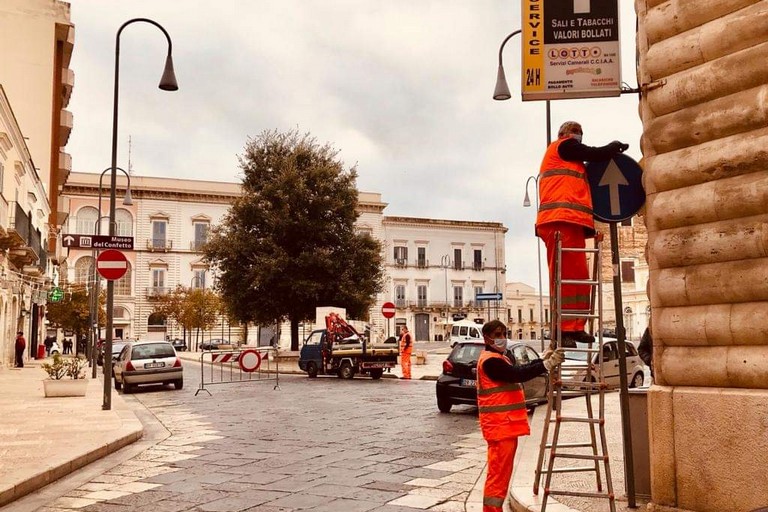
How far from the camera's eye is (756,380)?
5.70m

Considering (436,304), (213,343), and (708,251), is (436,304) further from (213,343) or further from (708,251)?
(708,251)

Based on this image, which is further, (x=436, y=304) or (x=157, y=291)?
(x=436, y=304)

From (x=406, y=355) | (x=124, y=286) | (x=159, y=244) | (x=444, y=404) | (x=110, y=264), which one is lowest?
(x=444, y=404)

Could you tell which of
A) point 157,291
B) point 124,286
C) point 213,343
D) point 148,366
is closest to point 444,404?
point 148,366

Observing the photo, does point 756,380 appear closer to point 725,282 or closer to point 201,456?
point 725,282

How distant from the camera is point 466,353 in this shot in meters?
15.5

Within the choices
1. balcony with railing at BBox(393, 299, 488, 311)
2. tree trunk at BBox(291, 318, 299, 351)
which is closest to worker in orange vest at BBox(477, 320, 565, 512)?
tree trunk at BBox(291, 318, 299, 351)

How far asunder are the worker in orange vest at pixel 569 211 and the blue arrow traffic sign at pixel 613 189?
110 mm

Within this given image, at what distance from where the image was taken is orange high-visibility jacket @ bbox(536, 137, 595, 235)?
241 inches

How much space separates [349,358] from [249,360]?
4825mm

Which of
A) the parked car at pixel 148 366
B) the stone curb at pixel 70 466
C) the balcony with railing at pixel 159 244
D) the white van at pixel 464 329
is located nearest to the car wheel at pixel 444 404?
the stone curb at pixel 70 466

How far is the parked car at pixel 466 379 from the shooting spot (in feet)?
49.2

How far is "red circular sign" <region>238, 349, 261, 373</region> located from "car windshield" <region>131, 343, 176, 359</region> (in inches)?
90.3

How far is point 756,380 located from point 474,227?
78376mm
